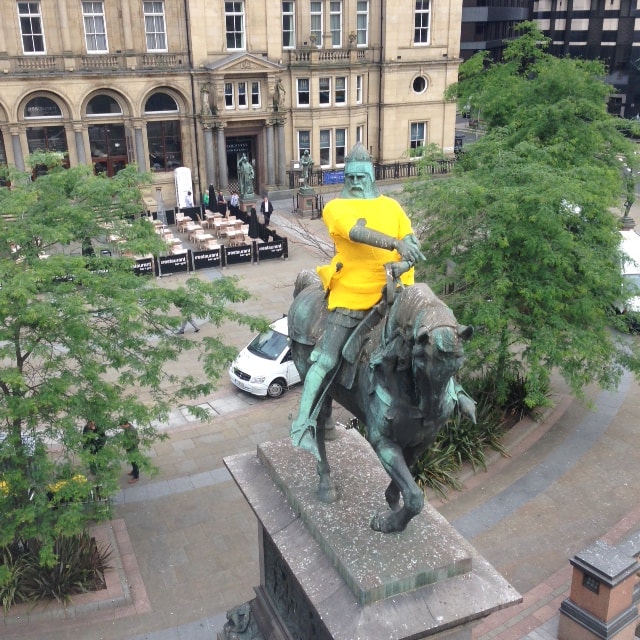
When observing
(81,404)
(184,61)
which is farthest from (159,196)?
(81,404)

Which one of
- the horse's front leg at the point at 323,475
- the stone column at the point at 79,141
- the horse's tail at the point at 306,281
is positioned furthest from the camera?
the stone column at the point at 79,141

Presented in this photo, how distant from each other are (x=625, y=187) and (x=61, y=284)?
2003 cm

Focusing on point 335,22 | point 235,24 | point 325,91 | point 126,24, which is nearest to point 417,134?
point 325,91

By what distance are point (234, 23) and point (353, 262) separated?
3261 centimetres

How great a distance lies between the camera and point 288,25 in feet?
126

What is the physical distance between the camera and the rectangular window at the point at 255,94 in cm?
3694

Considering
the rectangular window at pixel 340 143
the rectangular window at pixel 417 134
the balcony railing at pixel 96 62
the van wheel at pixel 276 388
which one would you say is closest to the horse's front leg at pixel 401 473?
the van wheel at pixel 276 388

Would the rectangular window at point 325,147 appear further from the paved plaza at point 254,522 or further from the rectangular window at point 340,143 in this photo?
the paved plaza at point 254,522

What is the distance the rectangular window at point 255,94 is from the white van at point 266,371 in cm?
2194

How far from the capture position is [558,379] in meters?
18.9

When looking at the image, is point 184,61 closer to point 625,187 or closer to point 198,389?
point 625,187

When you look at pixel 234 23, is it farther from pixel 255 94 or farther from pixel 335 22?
pixel 335 22

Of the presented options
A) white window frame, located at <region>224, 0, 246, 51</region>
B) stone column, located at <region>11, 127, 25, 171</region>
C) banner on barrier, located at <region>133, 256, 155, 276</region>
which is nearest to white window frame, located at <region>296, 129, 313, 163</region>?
white window frame, located at <region>224, 0, 246, 51</region>

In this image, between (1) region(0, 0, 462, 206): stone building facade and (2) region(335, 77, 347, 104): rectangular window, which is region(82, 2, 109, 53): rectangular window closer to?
(1) region(0, 0, 462, 206): stone building facade
